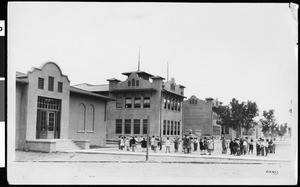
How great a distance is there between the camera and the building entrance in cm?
2447

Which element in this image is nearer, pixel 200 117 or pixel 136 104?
pixel 136 104

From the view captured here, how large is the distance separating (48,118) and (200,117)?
3471cm

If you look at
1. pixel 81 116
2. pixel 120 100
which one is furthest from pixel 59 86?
pixel 120 100

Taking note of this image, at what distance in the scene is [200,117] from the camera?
5700 cm

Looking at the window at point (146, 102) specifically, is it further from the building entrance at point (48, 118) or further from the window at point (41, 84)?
the window at point (41, 84)

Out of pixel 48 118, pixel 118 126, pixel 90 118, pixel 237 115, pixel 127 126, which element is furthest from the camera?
pixel 118 126

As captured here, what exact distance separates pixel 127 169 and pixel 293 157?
6134 millimetres

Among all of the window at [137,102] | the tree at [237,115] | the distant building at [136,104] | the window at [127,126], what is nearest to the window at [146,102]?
the distant building at [136,104]

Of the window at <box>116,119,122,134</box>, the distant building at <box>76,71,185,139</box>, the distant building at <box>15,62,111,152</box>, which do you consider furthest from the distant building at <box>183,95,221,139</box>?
the distant building at <box>15,62,111,152</box>

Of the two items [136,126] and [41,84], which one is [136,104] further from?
[41,84]

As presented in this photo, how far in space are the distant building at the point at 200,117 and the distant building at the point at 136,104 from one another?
15113 mm

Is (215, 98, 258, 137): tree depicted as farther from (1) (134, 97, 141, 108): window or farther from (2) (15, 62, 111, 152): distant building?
(2) (15, 62, 111, 152): distant building

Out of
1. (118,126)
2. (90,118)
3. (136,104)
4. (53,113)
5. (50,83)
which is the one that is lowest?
(118,126)

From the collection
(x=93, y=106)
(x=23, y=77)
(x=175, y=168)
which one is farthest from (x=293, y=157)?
(x=93, y=106)
